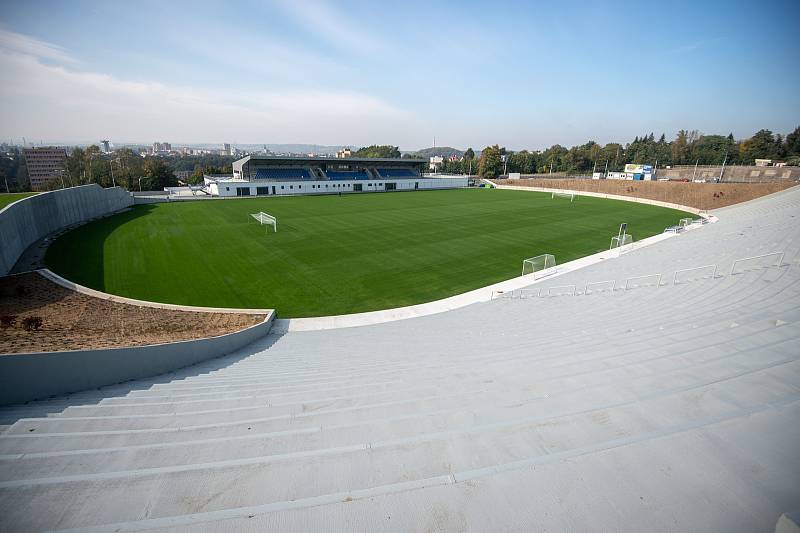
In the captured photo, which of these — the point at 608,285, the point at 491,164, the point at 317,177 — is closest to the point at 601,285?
the point at 608,285

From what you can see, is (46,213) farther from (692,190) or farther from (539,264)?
(692,190)

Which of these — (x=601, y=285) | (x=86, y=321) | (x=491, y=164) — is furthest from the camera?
(x=491, y=164)

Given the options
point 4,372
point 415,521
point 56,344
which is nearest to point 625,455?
point 415,521

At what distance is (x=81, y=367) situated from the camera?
24.0ft

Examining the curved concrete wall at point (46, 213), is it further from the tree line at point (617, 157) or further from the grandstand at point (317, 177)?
the tree line at point (617, 157)

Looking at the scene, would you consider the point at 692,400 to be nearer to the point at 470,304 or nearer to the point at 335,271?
the point at 470,304

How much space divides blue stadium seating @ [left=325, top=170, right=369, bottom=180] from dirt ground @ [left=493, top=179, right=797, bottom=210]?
49.4 m

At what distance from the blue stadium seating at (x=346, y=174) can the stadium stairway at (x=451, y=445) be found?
78020 mm

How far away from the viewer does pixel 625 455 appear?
3.55 meters

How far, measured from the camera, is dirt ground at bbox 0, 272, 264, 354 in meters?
10.8

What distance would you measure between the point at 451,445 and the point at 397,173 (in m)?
91.7

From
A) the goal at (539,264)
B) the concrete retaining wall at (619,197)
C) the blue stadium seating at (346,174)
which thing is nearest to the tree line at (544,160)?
the concrete retaining wall at (619,197)

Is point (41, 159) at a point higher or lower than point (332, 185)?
higher

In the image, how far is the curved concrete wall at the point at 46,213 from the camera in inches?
904
